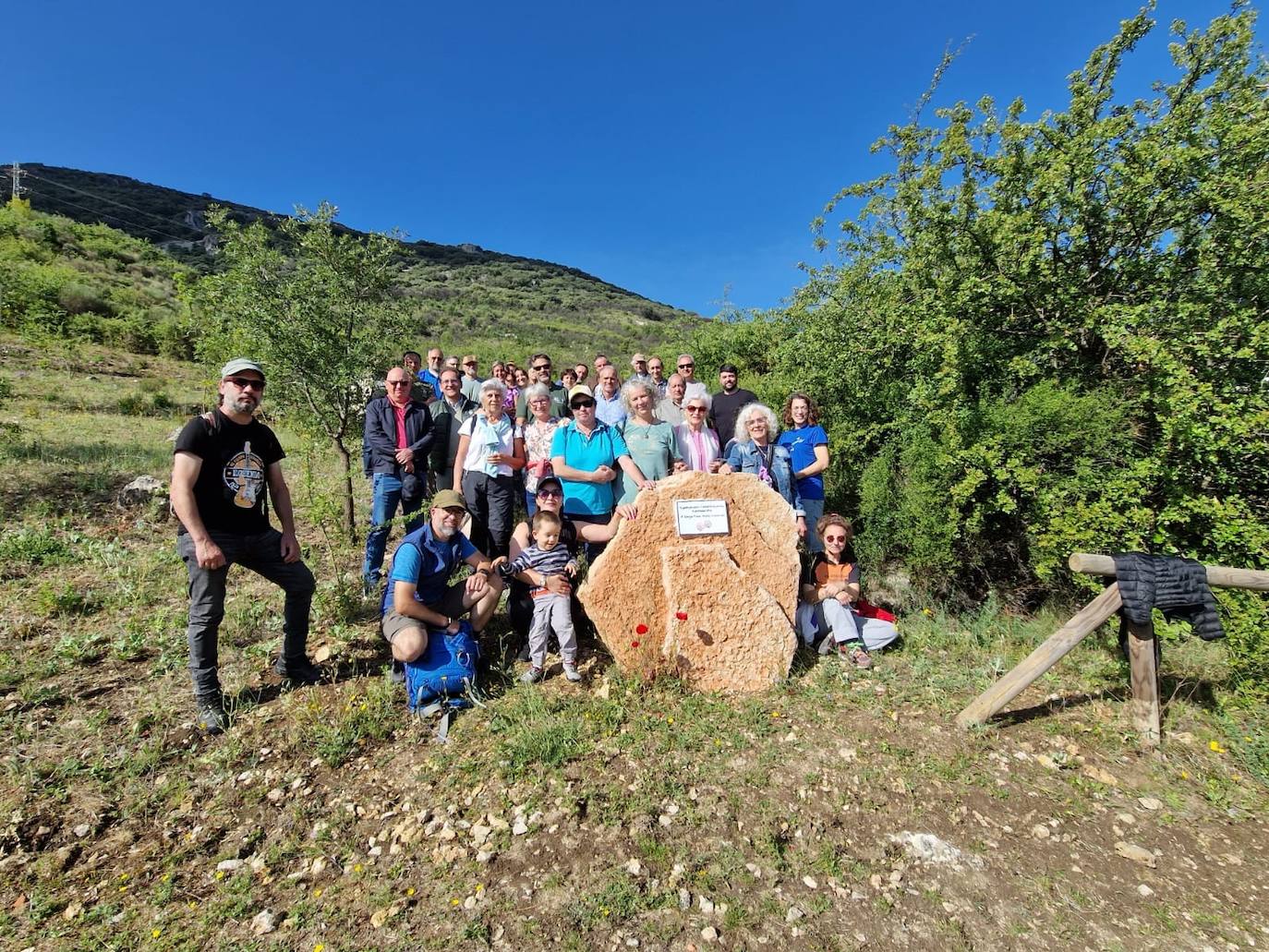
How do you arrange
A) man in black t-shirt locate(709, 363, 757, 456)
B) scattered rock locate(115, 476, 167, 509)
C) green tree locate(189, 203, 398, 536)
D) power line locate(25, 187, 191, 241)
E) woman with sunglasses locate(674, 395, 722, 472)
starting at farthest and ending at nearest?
power line locate(25, 187, 191, 241), scattered rock locate(115, 476, 167, 509), man in black t-shirt locate(709, 363, 757, 456), green tree locate(189, 203, 398, 536), woman with sunglasses locate(674, 395, 722, 472)

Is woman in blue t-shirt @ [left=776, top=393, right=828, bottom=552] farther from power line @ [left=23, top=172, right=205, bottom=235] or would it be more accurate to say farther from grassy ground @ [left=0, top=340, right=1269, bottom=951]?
power line @ [left=23, top=172, right=205, bottom=235]

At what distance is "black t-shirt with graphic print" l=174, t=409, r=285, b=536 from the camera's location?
133 inches

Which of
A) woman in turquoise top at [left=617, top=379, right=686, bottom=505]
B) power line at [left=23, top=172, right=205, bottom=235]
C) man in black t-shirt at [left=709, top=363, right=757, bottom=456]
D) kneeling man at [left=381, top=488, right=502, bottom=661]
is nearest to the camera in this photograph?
kneeling man at [left=381, top=488, right=502, bottom=661]

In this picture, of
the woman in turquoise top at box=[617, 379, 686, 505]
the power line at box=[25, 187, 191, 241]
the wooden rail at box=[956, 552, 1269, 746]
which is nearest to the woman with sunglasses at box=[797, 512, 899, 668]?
the wooden rail at box=[956, 552, 1269, 746]

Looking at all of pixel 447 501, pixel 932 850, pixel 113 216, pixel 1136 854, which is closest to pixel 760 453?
pixel 447 501

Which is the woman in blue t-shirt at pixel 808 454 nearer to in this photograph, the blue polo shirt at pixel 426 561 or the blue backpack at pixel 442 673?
the blue polo shirt at pixel 426 561

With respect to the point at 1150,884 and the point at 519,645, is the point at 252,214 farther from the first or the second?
the point at 1150,884

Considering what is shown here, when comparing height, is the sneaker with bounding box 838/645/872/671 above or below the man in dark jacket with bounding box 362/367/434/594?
below

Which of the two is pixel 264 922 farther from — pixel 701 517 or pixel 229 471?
pixel 701 517

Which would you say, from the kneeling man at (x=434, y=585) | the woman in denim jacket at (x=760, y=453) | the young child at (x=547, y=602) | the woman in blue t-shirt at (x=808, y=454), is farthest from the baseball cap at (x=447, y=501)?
the woman in blue t-shirt at (x=808, y=454)

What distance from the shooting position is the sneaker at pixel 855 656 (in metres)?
4.38

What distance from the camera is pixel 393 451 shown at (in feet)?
16.8

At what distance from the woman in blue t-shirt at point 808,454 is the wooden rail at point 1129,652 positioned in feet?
6.41

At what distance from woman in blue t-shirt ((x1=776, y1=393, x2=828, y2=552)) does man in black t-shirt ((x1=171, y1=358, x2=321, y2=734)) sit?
14.0 feet
